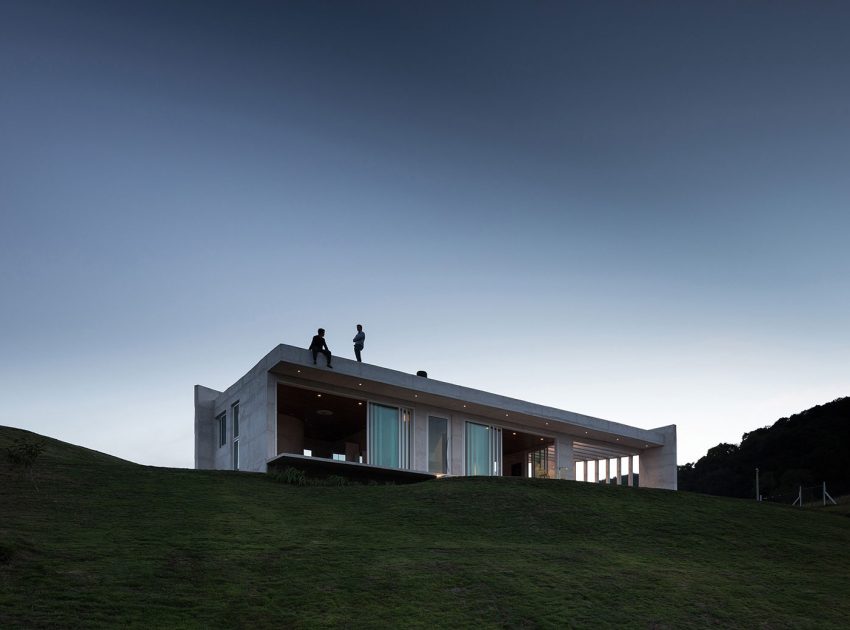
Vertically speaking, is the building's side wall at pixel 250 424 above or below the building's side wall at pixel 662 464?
above

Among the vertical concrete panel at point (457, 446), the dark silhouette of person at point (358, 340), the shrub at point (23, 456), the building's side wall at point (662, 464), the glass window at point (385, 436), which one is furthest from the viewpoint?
the building's side wall at point (662, 464)

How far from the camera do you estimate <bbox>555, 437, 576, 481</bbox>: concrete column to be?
3678 cm

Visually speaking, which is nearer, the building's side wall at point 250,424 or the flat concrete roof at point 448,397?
the building's side wall at point 250,424

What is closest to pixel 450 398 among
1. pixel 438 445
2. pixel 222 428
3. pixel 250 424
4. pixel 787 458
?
pixel 438 445

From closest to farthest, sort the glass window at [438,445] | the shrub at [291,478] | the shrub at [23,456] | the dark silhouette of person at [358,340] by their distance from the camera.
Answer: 1. the shrub at [23,456]
2. the shrub at [291,478]
3. the dark silhouette of person at [358,340]
4. the glass window at [438,445]

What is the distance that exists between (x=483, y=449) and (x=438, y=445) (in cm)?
245

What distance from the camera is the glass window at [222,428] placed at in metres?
32.8

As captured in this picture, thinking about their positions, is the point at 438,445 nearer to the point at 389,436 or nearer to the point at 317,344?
the point at 389,436

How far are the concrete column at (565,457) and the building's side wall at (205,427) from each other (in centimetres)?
1506

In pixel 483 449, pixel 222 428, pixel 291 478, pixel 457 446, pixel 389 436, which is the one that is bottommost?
pixel 291 478

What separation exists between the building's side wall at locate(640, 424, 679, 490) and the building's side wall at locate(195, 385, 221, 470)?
20.6m

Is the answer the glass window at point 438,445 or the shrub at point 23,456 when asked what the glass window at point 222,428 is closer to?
the glass window at point 438,445

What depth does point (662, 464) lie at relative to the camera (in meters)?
40.2

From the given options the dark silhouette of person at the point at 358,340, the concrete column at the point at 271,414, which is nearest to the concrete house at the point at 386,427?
the concrete column at the point at 271,414
